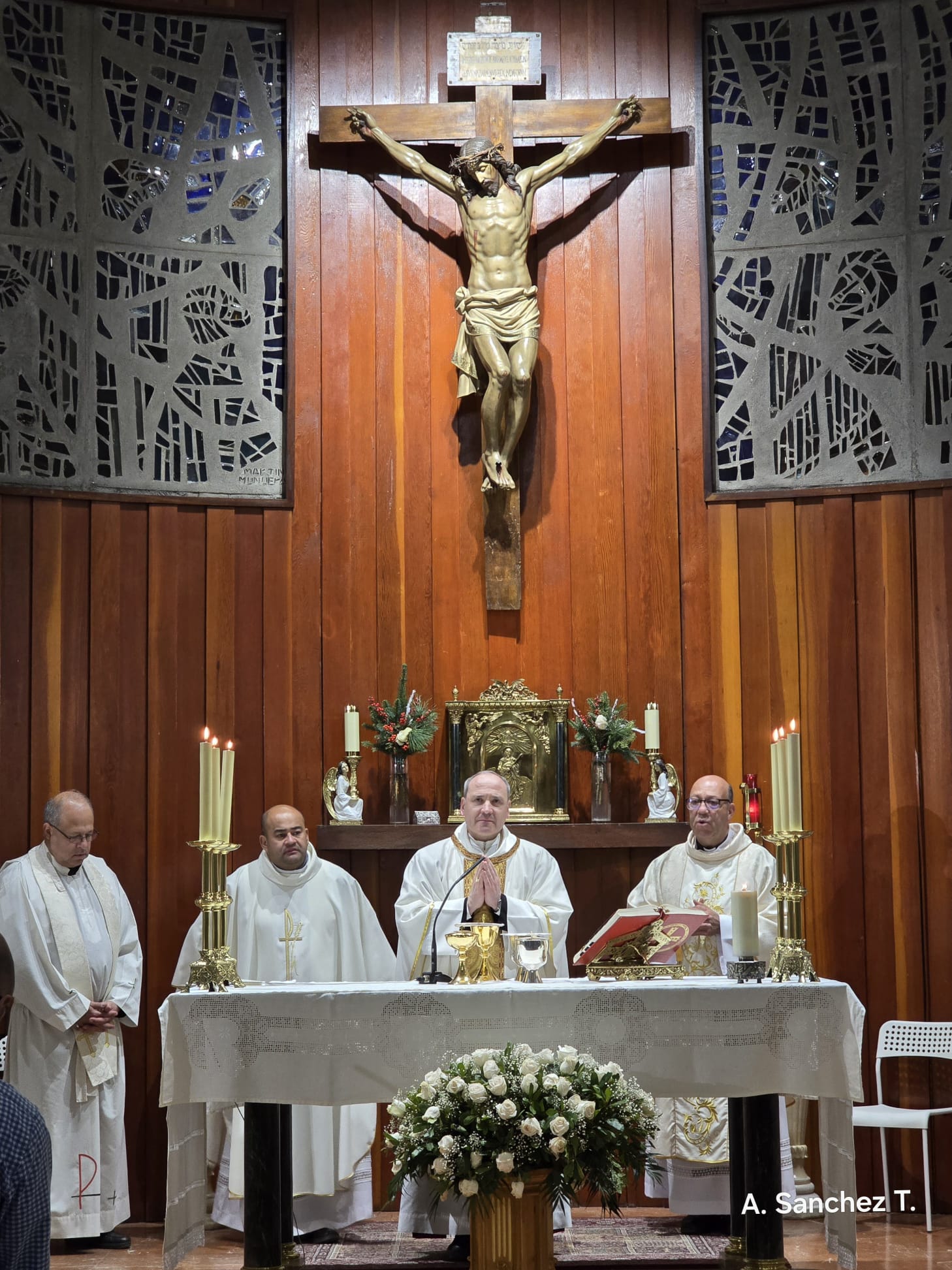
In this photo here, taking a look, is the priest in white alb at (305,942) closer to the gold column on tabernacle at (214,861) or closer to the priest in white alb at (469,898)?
the priest in white alb at (469,898)

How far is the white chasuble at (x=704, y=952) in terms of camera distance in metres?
6.38

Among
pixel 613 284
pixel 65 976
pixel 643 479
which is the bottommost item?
pixel 65 976

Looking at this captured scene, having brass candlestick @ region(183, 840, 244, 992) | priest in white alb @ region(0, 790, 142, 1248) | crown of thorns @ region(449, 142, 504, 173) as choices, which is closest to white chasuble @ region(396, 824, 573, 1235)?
brass candlestick @ region(183, 840, 244, 992)

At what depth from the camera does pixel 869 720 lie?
24.1 ft

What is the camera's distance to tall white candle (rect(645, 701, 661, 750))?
723 cm

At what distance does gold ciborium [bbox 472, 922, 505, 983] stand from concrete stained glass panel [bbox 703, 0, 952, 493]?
3.19 meters

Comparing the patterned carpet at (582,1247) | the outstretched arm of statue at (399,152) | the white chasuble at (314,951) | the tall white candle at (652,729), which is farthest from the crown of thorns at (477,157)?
the patterned carpet at (582,1247)

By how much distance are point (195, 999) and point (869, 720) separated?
372cm

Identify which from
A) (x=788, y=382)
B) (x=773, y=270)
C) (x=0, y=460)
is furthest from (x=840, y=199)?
(x=0, y=460)

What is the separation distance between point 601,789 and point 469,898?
6.26ft

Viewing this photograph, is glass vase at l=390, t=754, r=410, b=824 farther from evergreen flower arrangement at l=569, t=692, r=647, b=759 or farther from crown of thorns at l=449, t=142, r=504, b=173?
crown of thorns at l=449, t=142, r=504, b=173

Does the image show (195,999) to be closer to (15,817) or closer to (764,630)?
(15,817)

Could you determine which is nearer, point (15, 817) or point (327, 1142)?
point (327, 1142)

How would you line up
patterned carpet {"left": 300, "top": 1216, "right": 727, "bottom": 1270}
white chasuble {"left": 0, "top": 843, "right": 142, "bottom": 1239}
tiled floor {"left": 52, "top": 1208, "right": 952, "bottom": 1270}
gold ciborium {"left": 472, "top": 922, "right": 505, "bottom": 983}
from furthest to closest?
white chasuble {"left": 0, "top": 843, "right": 142, "bottom": 1239} → tiled floor {"left": 52, "top": 1208, "right": 952, "bottom": 1270} → patterned carpet {"left": 300, "top": 1216, "right": 727, "bottom": 1270} → gold ciborium {"left": 472, "top": 922, "right": 505, "bottom": 983}
